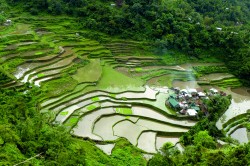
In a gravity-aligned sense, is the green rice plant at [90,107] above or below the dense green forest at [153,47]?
below

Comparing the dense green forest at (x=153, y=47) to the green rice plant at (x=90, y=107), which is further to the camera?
the green rice plant at (x=90, y=107)

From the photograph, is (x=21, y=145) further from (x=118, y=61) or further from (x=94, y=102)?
(x=118, y=61)

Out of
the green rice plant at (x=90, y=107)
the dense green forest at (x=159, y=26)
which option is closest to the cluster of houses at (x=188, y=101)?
the green rice plant at (x=90, y=107)

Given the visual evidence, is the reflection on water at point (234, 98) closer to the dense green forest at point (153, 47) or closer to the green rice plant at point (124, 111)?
the dense green forest at point (153, 47)

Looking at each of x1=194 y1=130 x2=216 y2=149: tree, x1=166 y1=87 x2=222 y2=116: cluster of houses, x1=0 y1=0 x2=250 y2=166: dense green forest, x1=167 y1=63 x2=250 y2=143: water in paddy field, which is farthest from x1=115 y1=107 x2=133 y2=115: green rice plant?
x1=167 y1=63 x2=250 y2=143: water in paddy field

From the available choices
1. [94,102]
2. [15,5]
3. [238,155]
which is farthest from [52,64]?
[238,155]

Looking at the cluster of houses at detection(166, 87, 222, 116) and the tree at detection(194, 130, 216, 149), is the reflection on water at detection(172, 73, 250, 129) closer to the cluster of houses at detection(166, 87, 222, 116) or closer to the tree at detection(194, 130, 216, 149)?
the cluster of houses at detection(166, 87, 222, 116)

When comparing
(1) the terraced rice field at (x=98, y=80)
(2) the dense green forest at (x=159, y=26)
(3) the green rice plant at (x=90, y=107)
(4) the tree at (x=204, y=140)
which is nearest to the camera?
(4) the tree at (x=204, y=140)

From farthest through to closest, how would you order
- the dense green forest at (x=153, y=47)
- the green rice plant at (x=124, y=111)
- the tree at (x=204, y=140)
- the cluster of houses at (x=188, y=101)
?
the cluster of houses at (x=188, y=101), the green rice plant at (x=124, y=111), the tree at (x=204, y=140), the dense green forest at (x=153, y=47)
